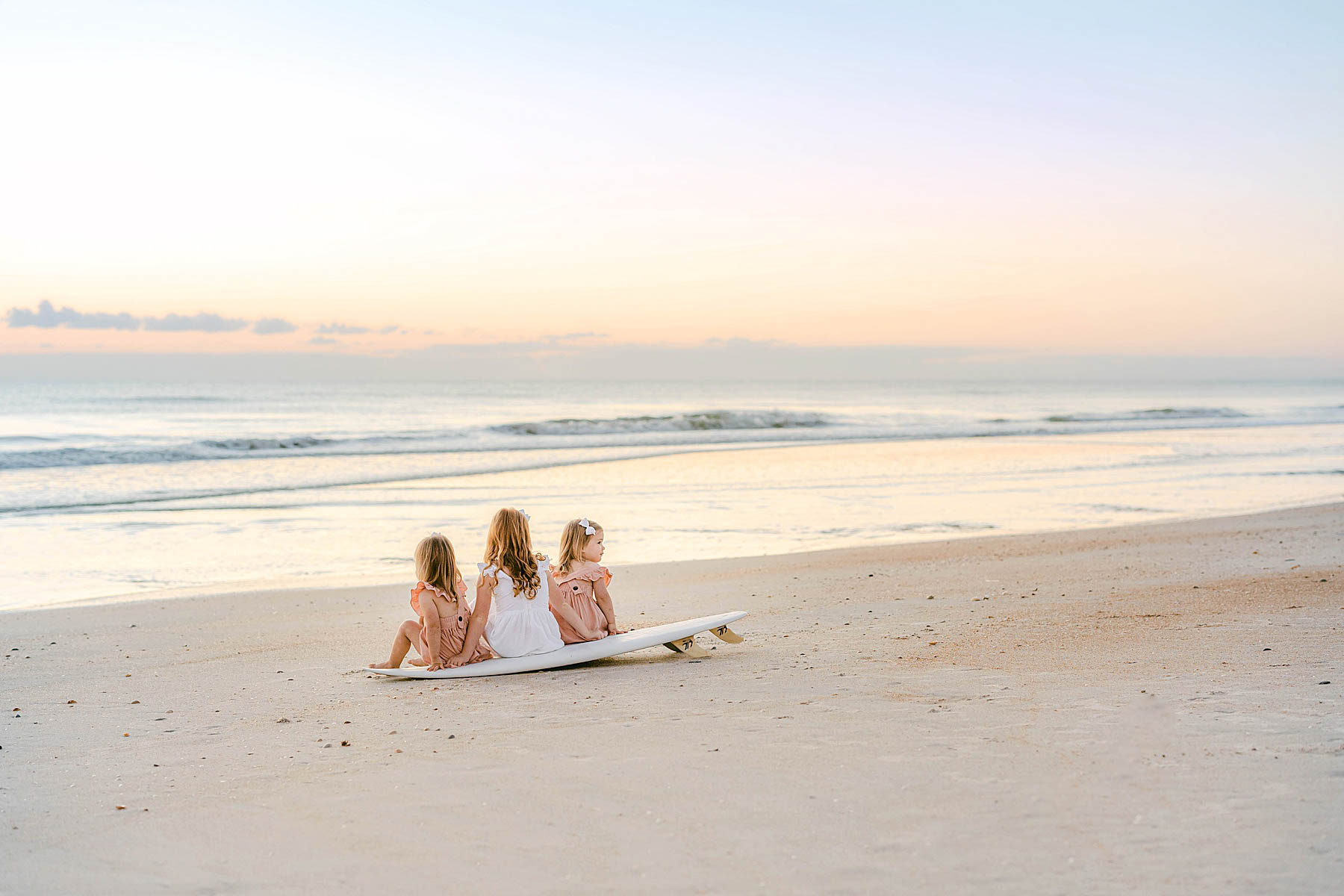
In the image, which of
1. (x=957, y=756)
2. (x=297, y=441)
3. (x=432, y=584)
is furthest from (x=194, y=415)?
(x=957, y=756)

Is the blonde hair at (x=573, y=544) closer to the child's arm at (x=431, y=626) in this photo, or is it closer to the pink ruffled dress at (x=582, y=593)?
the pink ruffled dress at (x=582, y=593)

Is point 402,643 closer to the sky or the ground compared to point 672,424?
closer to the ground

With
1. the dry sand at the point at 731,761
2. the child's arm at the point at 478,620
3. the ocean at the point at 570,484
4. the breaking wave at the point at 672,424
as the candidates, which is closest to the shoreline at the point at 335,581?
the ocean at the point at 570,484

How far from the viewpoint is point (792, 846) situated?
10.8ft

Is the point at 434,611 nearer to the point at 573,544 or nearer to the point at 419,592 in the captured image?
the point at 419,592

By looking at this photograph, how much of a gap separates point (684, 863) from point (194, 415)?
2094 inches

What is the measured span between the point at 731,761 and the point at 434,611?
2.73m

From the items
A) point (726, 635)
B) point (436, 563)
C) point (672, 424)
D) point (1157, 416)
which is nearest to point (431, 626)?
point (436, 563)

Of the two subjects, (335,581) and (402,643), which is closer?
(402,643)

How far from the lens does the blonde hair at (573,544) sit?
668cm

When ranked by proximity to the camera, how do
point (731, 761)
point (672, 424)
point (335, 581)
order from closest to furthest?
1. point (731, 761)
2. point (335, 581)
3. point (672, 424)

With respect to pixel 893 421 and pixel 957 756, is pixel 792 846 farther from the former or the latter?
pixel 893 421

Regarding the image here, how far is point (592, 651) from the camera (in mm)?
6320

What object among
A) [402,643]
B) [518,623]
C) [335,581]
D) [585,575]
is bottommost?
[335,581]
